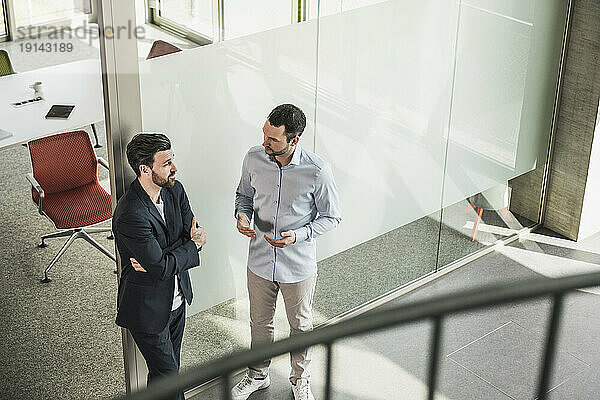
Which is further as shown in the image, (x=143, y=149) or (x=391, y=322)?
(x=143, y=149)

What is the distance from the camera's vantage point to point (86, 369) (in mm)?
4203

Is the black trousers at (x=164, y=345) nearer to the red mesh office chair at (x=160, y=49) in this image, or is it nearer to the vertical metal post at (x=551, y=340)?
the red mesh office chair at (x=160, y=49)

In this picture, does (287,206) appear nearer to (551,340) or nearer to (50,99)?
(551,340)

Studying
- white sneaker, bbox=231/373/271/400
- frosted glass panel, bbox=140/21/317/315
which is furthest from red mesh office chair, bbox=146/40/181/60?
white sneaker, bbox=231/373/271/400

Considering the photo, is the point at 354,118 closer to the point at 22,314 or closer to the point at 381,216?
the point at 381,216

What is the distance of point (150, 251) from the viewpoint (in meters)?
3.15

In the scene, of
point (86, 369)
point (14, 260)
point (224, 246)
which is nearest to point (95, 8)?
point (224, 246)

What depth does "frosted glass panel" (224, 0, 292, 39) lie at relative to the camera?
341cm

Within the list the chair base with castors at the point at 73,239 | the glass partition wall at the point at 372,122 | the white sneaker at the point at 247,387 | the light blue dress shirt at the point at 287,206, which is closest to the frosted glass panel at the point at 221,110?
the glass partition wall at the point at 372,122

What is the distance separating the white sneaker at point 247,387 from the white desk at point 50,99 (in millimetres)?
2054

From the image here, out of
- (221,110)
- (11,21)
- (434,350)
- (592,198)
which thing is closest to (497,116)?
(592,198)

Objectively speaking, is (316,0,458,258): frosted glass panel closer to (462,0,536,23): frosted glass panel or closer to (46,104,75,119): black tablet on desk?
(462,0,536,23): frosted glass panel

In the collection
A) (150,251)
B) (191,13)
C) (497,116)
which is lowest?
(497,116)

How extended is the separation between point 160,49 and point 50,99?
8.55 feet
